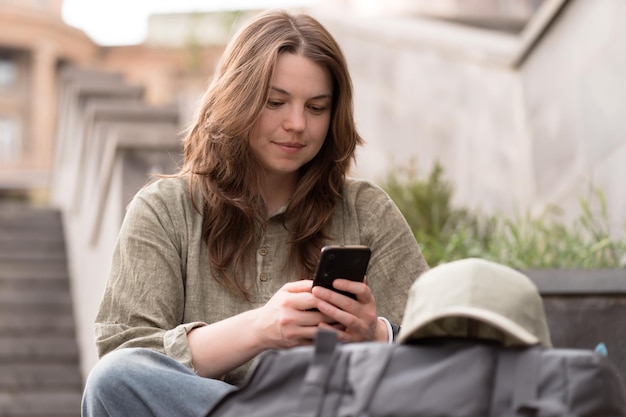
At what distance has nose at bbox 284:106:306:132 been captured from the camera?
8.63ft

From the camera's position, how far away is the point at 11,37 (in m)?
39.5

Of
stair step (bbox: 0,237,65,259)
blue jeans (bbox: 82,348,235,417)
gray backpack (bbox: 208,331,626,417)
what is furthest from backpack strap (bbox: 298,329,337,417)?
stair step (bbox: 0,237,65,259)

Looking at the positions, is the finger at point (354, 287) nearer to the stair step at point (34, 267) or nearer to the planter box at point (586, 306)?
the planter box at point (586, 306)

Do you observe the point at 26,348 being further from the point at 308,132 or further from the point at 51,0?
the point at 51,0

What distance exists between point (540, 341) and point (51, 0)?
42.6m

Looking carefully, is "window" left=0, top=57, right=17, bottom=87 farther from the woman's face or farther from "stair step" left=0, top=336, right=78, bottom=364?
the woman's face

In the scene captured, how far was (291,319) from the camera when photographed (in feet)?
7.39

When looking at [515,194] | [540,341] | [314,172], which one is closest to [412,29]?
[515,194]

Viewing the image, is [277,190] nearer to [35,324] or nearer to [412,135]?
[35,324]


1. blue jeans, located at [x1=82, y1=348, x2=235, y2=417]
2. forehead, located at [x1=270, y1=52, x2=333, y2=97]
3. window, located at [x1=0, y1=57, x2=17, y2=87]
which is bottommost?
window, located at [x1=0, y1=57, x2=17, y2=87]

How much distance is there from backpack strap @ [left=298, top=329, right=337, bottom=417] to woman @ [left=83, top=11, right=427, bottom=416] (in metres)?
0.47

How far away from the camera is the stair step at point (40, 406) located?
19.6 ft

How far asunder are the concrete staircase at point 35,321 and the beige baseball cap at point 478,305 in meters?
4.37

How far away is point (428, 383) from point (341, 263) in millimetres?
452
